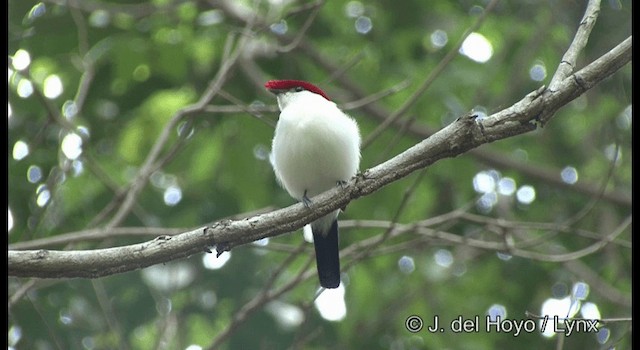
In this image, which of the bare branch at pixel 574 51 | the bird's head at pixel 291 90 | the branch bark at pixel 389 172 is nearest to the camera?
the branch bark at pixel 389 172

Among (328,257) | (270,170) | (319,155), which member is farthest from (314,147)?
(270,170)

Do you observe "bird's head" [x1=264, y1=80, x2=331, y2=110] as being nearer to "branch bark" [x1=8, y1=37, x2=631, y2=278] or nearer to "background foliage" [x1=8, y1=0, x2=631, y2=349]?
"background foliage" [x1=8, y1=0, x2=631, y2=349]

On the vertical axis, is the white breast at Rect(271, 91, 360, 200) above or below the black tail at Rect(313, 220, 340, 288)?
above

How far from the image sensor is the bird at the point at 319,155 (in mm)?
4336

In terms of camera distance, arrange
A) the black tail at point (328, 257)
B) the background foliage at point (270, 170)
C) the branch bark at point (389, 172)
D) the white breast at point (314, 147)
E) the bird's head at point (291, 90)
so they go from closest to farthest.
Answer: the branch bark at point (389, 172)
the white breast at point (314, 147)
the black tail at point (328, 257)
the bird's head at point (291, 90)
the background foliage at point (270, 170)

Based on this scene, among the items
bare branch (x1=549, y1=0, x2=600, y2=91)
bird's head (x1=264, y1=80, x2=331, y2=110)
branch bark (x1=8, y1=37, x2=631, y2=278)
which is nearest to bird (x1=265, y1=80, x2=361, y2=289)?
bird's head (x1=264, y1=80, x2=331, y2=110)

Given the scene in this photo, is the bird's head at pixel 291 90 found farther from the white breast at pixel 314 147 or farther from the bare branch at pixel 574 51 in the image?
the bare branch at pixel 574 51

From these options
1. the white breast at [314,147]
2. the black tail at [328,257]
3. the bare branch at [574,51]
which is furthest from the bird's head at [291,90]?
the bare branch at [574,51]

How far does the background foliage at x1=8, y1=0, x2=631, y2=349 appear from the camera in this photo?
5.34m

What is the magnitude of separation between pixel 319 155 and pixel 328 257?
65 centimetres

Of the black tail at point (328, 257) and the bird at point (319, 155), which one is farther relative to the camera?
the black tail at point (328, 257)

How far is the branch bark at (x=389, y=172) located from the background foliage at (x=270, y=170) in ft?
5.51

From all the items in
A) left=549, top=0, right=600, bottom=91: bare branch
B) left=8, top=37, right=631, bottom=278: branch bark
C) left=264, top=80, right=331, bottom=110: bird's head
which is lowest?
left=8, top=37, right=631, bottom=278: branch bark

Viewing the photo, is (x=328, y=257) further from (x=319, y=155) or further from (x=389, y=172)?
(x=389, y=172)
